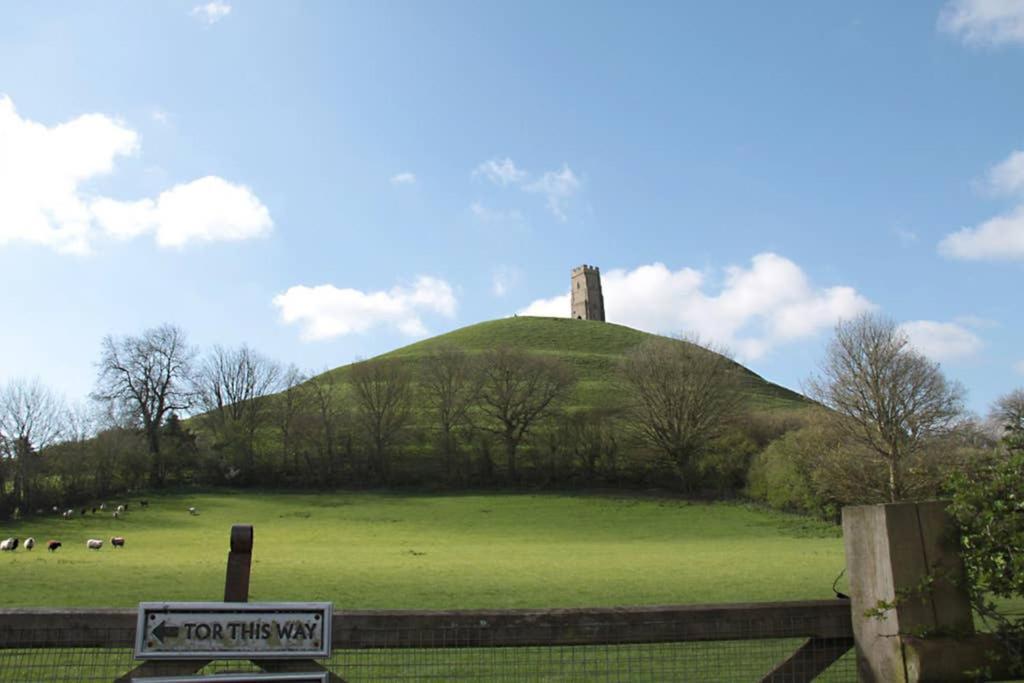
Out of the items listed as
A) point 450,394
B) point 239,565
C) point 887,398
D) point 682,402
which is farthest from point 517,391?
point 239,565

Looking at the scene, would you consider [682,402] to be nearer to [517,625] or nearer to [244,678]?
[517,625]

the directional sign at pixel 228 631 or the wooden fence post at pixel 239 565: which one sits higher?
the wooden fence post at pixel 239 565

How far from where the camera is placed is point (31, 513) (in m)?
58.6

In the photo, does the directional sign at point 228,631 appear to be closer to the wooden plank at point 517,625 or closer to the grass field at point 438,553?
the wooden plank at point 517,625

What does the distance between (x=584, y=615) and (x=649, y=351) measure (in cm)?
7768

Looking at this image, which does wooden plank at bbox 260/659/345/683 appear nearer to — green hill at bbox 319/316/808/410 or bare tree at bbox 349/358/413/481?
bare tree at bbox 349/358/413/481

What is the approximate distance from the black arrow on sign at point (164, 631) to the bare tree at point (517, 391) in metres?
78.0

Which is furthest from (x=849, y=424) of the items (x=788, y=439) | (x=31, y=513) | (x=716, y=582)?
(x=31, y=513)

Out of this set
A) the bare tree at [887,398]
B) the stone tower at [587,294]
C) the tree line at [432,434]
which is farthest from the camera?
the stone tower at [587,294]

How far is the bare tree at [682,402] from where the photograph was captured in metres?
75.2

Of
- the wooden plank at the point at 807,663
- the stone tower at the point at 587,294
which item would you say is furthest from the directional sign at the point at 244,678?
the stone tower at the point at 587,294

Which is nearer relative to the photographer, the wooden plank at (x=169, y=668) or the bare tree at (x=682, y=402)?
the wooden plank at (x=169, y=668)

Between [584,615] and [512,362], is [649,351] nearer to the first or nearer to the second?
[512,362]

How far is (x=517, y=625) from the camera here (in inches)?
199
